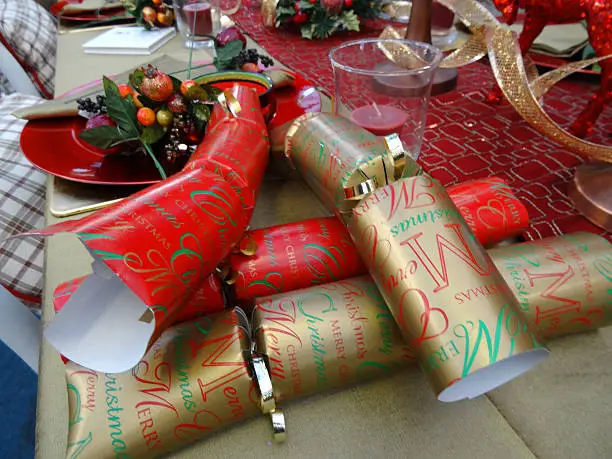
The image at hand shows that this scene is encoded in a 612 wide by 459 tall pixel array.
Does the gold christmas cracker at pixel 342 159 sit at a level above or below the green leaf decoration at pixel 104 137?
above

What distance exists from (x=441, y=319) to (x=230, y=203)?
0.14m

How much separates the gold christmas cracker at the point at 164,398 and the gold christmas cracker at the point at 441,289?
4.0 inches

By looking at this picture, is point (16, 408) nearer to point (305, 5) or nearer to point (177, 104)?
point (177, 104)

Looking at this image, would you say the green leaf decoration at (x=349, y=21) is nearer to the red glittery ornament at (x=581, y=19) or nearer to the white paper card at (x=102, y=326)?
the red glittery ornament at (x=581, y=19)

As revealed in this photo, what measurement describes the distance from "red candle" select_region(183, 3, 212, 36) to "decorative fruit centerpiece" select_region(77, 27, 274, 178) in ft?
1.59

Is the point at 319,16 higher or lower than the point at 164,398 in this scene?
higher

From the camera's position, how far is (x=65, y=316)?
0.24 m

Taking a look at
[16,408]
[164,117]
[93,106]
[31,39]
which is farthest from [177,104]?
[31,39]

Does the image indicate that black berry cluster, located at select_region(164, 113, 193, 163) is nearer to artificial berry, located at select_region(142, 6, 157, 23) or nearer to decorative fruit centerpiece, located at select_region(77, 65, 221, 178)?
decorative fruit centerpiece, located at select_region(77, 65, 221, 178)

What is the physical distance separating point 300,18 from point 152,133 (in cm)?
55

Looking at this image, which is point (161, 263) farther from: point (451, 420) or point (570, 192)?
point (570, 192)

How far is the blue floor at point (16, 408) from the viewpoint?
2.29 ft

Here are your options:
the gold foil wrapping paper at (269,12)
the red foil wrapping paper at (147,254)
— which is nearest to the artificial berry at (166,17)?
the gold foil wrapping paper at (269,12)

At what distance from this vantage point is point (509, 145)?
0.49 metres
